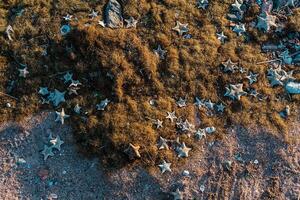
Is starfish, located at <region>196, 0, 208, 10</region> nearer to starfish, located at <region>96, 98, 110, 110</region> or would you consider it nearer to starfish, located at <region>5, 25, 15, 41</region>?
starfish, located at <region>96, 98, 110, 110</region>

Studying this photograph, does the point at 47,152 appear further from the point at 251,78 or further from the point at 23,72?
the point at 251,78

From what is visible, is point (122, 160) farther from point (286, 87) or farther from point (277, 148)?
point (286, 87)

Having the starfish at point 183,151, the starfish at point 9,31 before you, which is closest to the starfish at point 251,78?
the starfish at point 183,151

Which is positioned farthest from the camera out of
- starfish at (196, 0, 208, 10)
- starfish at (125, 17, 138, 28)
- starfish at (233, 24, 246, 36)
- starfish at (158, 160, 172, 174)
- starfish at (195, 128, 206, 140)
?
starfish at (196, 0, 208, 10)

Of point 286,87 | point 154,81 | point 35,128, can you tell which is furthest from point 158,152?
point 286,87

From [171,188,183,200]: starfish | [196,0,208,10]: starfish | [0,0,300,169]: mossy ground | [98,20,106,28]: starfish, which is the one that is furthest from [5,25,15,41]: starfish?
[171,188,183,200]: starfish

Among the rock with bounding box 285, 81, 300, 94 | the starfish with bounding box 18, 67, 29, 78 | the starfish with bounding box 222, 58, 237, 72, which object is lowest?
A: the starfish with bounding box 18, 67, 29, 78

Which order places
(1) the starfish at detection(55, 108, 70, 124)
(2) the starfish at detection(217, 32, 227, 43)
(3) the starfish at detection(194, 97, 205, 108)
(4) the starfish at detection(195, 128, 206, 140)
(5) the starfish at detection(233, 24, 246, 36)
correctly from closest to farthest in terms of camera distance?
(1) the starfish at detection(55, 108, 70, 124) → (4) the starfish at detection(195, 128, 206, 140) → (3) the starfish at detection(194, 97, 205, 108) → (2) the starfish at detection(217, 32, 227, 43) → (5) the starfish at detection(233, 24, 246, 36)

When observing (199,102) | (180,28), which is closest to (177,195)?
(199,102)
